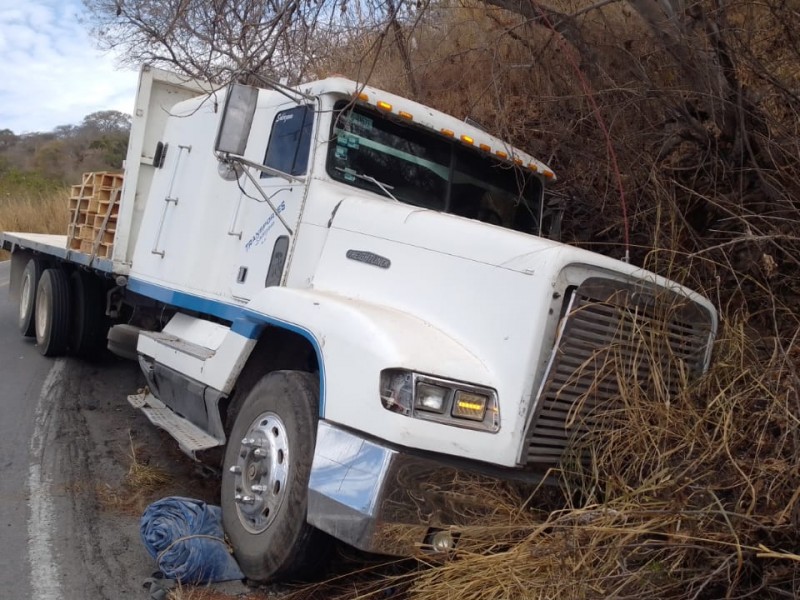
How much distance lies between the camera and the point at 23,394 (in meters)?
7.42

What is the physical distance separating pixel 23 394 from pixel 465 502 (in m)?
5.49

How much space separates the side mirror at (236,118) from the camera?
4.52 m

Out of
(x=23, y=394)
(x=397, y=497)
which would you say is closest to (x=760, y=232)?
(x=397, y=497)

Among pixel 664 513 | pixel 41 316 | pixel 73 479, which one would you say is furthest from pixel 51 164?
pixel 664 513

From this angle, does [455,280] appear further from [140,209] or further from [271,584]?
[140,209]

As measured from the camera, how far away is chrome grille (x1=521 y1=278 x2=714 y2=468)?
11.6ft

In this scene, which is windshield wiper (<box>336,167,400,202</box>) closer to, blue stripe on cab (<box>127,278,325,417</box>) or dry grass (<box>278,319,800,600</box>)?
blue stripe on cab (<box>127,278,325,417</box>)

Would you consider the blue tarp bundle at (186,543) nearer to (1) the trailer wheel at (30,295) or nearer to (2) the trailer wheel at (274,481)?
(2) the trailer wheel at (274,481)

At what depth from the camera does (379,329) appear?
141 inches

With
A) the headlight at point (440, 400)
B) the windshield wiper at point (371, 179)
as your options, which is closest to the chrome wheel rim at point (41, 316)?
the windshield wiper at point (371, 179)

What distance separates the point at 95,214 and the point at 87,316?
1.29 meters

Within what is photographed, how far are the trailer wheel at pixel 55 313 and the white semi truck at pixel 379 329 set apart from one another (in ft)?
10.1

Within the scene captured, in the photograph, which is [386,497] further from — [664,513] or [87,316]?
[87,316]

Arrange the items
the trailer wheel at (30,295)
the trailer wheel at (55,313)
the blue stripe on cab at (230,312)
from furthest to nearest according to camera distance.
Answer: the trailer wheel at (30,295) < the trailer wheel at (55,313) < the blue stripe on cab at (230,312)
